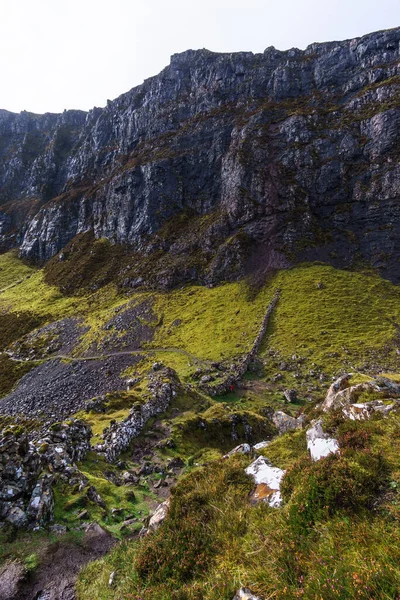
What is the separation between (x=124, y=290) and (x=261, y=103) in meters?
93.4

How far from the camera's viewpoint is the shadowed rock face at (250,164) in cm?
7950

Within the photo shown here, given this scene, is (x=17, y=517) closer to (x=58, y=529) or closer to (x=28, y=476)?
(x=58, y=529)

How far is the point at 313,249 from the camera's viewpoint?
7650 cm

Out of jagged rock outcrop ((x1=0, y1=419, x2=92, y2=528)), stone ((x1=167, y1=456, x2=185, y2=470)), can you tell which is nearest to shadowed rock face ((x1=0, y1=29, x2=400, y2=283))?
stone ((x1=167, y1=456, x2=185, y2=470))

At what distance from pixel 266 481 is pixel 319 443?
6.77ft

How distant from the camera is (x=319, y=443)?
9.08 m

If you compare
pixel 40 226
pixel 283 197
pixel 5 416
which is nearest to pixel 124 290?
pixel 5 416

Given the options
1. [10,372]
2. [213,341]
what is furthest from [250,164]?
[10,372]

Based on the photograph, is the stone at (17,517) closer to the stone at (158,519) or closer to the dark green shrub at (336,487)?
the stone at (158,519)

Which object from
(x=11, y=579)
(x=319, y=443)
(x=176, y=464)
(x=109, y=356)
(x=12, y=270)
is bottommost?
(x=109, y=356)

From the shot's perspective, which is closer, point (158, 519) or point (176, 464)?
point (158, 519)

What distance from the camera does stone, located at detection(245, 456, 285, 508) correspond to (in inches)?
298

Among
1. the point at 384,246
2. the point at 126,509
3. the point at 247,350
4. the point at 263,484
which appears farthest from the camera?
the point at 384,246

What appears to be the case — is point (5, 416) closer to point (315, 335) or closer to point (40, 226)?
point (315, 335)
